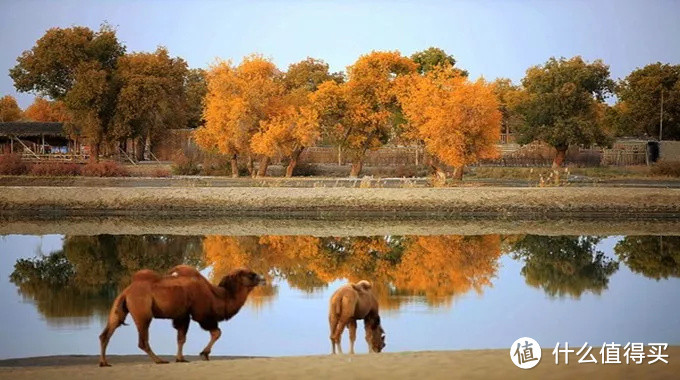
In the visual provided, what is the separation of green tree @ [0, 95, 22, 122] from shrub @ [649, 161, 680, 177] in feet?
283

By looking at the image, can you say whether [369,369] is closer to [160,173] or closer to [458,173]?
[458,173]

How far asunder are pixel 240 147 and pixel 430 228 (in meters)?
24.8

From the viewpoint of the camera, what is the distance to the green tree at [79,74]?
66.3 metres

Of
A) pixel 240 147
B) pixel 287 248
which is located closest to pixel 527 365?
pixel 287 248

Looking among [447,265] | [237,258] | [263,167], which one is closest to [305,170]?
[263,167]

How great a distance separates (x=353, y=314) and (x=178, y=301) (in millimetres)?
2112

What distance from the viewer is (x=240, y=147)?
180ft

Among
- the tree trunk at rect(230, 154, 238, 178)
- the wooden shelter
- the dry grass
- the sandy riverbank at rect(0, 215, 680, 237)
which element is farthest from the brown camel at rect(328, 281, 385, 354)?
the wooden shelter

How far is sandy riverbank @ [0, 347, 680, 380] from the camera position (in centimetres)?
1040

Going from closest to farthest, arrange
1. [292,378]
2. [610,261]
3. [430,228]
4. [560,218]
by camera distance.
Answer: [292,378] < [610,261] < [430,228] < [560,218]

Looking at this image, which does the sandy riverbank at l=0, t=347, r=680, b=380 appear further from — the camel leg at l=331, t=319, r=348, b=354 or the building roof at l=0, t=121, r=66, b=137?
the building roof at l=0, t=121, r=66, b=137

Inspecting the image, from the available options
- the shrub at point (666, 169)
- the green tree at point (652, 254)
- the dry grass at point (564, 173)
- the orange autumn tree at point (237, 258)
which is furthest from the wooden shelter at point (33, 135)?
the green tree at point (652, 254)

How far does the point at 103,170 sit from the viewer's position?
2189 inches

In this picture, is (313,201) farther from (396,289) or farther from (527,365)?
(527,365)
